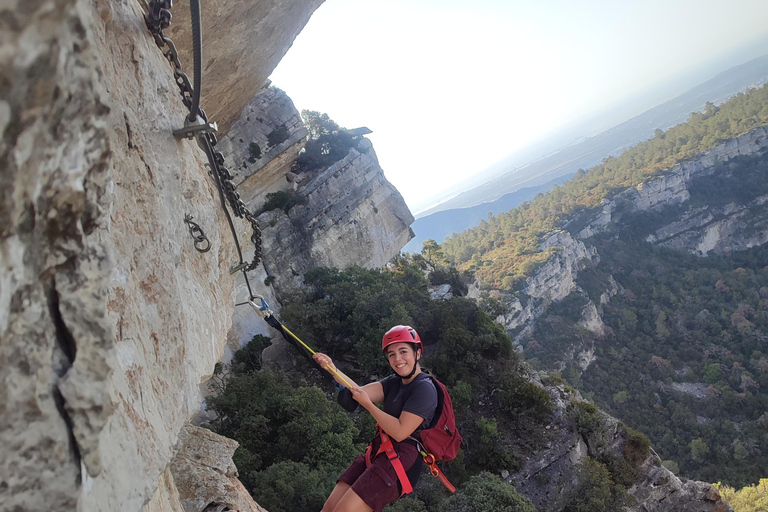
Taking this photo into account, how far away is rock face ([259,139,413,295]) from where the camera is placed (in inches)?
1036

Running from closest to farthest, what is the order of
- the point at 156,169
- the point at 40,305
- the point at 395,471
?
1. the point at 40,305
2. the point at 156,169
3. the point at 395,471

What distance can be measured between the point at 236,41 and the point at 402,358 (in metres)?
4.89

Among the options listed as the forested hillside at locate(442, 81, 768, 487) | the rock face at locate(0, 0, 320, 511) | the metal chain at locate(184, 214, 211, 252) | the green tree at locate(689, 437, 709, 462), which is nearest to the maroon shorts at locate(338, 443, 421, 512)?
the rock face at locate(0, 0, 320, 511)

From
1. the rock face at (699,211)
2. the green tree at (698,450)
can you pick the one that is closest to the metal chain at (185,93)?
the green tree at (698,450)

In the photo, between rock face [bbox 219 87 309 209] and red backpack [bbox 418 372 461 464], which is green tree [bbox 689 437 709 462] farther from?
red backpack [bbox 418 372 461 464]

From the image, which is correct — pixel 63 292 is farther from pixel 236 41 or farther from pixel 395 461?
pixel 236 41

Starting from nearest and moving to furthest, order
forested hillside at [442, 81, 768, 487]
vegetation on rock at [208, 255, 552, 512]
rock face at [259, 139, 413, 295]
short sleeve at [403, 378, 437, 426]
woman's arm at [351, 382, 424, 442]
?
woman's arm at [351, 382, 424, 442] < short sleeve at [403, 378, 437, 426] < vegetation on rock at [208, 255, 552, 512] < rock face at [259, 139, 413, 295] < forested hillside at [442, 81, 768, 487]

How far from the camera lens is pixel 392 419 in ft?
12.4

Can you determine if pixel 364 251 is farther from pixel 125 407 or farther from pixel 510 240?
pixel 510 240

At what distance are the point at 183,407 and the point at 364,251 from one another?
86.1 ft

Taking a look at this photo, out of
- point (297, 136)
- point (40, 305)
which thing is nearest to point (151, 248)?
point (40, 305)

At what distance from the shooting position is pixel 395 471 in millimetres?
3984

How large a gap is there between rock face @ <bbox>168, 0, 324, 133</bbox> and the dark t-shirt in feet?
14.5

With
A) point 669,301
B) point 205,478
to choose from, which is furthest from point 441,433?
point 669,301
